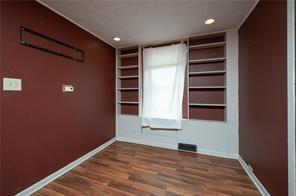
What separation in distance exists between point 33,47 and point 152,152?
2.58 meters

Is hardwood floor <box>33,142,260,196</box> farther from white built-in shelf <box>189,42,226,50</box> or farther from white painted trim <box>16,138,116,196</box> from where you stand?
white built-in shelf <box>189,42,226,50</box>

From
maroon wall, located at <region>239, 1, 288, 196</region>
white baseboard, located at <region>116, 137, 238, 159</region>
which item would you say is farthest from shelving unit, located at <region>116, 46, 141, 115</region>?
maroon wall, located at <region>239, 1, 288, 196</region>

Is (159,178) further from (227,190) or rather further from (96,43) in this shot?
(96,43)

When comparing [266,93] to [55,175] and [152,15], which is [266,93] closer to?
[152,15]

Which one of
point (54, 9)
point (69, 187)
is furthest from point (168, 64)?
point (69, 187)

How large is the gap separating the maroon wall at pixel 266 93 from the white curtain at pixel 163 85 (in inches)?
44.1

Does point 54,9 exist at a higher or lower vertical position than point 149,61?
higher

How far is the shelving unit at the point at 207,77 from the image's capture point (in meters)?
2.63

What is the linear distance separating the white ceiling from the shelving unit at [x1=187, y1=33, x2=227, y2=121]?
1.08ft

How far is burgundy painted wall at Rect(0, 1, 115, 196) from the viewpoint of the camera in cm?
140

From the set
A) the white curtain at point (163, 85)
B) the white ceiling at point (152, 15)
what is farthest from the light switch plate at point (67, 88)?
the white curtain at point (163, 85)

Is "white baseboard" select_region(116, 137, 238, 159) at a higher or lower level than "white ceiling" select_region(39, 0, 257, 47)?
lower

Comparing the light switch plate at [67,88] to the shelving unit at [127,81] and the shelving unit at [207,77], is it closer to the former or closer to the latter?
the shelving unit at [127,81]

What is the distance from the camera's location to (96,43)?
106 inches
